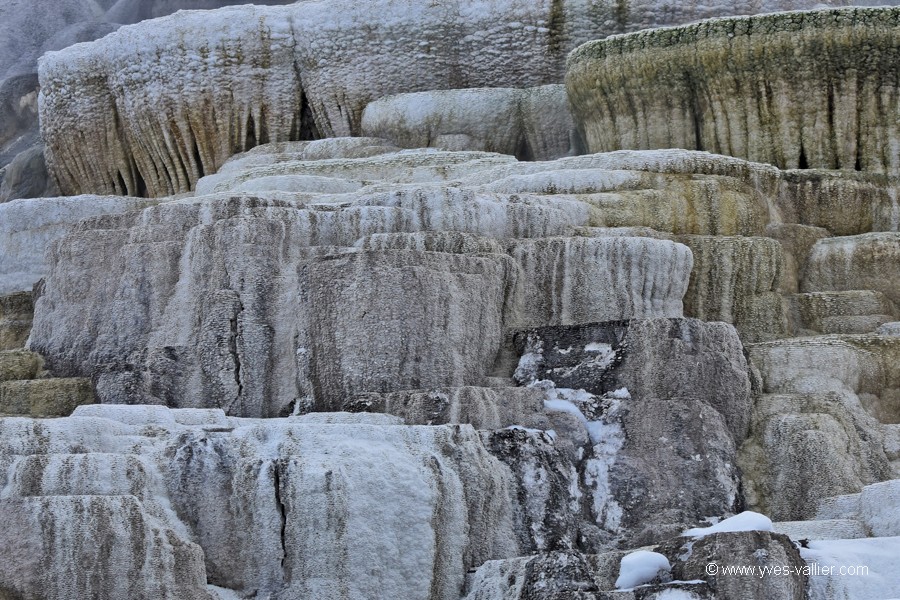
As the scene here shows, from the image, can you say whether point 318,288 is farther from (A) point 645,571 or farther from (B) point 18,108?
(B) point 18,108

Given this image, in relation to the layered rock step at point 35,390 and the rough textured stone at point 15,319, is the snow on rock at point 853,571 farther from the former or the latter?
the rough textured stone at point 15,319

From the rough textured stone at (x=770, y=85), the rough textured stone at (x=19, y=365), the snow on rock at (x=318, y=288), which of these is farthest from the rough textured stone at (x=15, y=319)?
the rough textured stone at (x=770, y=85)

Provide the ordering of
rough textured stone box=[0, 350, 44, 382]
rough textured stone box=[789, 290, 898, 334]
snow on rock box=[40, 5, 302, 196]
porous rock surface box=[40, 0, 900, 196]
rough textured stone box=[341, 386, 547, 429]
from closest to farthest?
1. rough textured stone box=[341, 386, 547, 429]
2. rough textured stone box=[0, 350, 44, 382]
3. rough textured stone box=[789, 290, 898, 334]
4. porous rock surface box=[40, 0, 900, 196]
5. snow on rock box=[40, 5, 302, 196]

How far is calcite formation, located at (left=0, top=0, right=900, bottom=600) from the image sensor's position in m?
13.3

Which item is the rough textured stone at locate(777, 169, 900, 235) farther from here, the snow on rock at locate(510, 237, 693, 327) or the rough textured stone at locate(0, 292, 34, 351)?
the rough textured stone at locate(0, 292, 34, 351)

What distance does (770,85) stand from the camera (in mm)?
23797

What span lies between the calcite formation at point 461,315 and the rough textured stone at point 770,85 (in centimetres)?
4

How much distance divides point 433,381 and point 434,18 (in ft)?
40.4

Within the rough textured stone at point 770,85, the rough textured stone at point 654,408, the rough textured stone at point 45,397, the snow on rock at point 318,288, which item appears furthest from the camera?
the rough textured stone at point 770,85

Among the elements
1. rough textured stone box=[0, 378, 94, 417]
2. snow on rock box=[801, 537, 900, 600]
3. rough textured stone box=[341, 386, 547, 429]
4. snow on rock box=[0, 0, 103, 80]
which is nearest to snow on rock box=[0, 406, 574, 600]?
rough textured stone box=[341, 386, 547, 429]

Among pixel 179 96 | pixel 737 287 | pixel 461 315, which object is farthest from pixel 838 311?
pixel 179 96

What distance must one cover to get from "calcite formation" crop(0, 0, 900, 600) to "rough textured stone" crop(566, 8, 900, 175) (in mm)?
41

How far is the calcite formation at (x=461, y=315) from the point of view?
13273 millimetres

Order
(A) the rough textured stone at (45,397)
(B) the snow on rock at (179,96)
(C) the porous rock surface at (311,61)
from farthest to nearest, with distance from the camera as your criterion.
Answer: (B) the snow on rock at (179,96), (C) the porous rock surface at (311,61), (A) the rough textured stone at (45,397)
